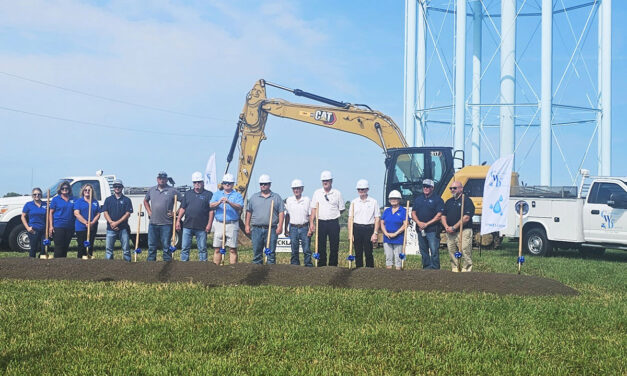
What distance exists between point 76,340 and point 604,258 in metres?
17.7

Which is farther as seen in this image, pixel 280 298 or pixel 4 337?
pixel 280 298

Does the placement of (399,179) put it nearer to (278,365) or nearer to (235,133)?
(235,133)

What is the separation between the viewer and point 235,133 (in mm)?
24375

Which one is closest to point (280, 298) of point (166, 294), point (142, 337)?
point (166, 294)

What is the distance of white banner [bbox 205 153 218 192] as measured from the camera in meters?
20.4

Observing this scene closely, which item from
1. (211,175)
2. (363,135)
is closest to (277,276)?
(211,175)

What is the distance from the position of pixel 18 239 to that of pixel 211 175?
18.0 ft

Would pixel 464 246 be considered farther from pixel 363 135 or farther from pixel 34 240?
pixel 363 135

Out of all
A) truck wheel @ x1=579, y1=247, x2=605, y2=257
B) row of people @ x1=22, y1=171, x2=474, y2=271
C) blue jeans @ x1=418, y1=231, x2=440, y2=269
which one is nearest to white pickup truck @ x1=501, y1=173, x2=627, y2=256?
truck wheel @ x1=579, y1=247, x2=605, y2=257

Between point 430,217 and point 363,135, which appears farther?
point 363,135

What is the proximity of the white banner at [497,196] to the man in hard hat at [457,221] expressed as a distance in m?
0.32

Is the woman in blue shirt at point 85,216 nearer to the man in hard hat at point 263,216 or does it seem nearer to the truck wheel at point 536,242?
the man in hard hat at point 263,216

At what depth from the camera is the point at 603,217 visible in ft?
66.3

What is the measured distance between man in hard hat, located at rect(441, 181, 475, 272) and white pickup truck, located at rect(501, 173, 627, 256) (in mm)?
8011
